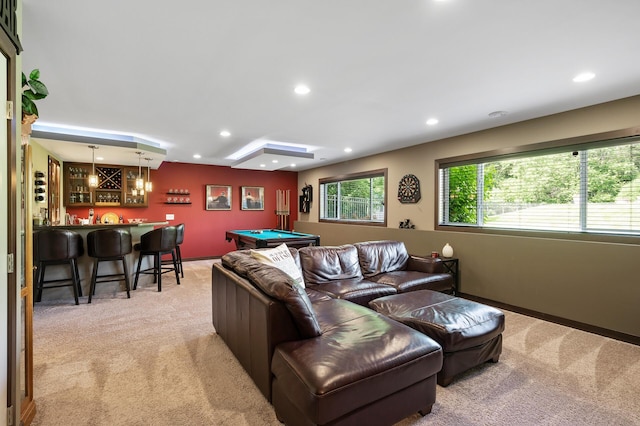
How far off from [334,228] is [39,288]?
16.4ft

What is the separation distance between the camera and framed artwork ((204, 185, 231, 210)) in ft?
24.9

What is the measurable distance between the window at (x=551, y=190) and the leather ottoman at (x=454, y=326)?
1973mm

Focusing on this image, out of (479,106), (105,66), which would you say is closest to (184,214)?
(105,66)

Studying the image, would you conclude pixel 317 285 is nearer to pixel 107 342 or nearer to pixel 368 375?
pixel 368 375

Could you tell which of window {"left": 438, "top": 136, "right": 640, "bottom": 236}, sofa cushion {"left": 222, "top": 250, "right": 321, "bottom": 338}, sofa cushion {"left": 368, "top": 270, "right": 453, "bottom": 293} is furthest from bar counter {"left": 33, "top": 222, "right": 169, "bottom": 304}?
window {"left": 438, "top": 136, "right": 640, "bottom": 236}

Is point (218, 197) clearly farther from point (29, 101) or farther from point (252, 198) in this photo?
point (29, 101)

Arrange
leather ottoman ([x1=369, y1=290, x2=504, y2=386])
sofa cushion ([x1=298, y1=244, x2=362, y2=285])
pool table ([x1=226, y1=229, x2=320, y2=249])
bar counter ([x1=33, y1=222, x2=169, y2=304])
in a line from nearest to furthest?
leather ottoman ([x1=369, y1=290, x2=504, y2=386])
sofa cushion ([x1=298, y1=244, x2=362, y2=285])
bar counter ([x1=33, y1=222, x2=169, y2=304])
pool table ([x1=226, y1=229, x2=320, y2=249])

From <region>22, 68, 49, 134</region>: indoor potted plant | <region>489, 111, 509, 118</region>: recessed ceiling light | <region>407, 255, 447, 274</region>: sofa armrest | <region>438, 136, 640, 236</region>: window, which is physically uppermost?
<region>489, 111, 509, 118</region>: recessed ceiling light

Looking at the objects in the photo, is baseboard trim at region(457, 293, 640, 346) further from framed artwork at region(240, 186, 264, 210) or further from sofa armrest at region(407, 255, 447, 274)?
framed artwork at region(240, 186, 264, 210)

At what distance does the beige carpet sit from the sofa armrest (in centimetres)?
103

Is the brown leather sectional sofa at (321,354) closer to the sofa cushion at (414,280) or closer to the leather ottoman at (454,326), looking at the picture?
the leather ottoman at (454,326)

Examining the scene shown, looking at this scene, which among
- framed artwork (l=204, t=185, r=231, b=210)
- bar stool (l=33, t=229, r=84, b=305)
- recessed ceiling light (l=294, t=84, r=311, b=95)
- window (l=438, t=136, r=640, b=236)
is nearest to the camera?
recessed ceiling light (l=294, t=84, r=311, b=95)

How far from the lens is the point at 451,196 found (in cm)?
480

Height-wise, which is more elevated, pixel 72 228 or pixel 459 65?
pixel 459 65
